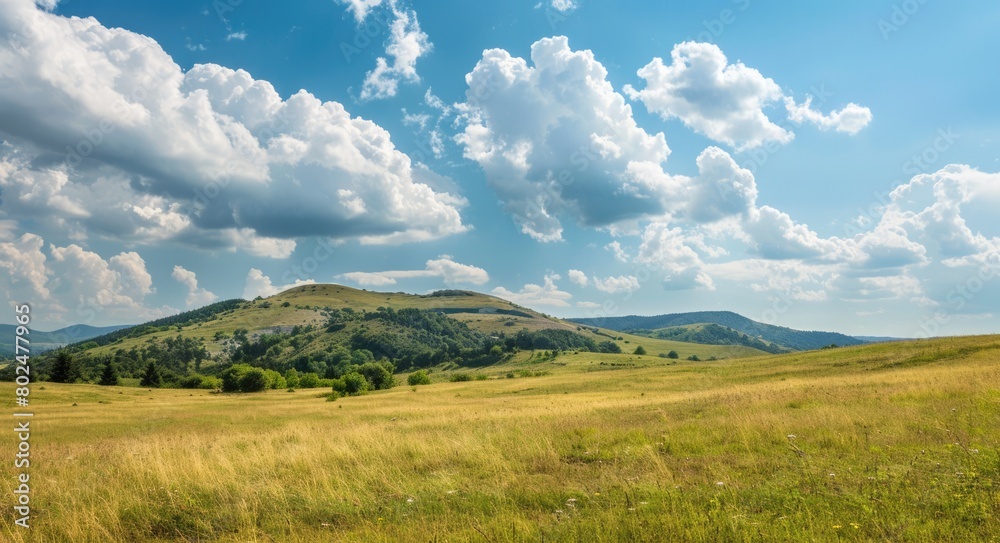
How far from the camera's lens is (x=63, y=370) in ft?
323

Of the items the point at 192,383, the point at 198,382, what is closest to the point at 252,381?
the point at 198,382

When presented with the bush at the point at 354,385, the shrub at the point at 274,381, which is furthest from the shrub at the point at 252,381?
the bush at the point at 354,385

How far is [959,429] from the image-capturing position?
460 inches

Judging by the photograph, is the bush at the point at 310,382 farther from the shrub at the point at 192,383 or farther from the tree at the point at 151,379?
the tree at the point at 151,379

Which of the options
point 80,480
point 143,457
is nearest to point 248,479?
point 80,480

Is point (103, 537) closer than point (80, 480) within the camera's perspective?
Yes

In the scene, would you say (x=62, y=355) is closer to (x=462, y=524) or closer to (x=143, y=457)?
(x=143, y=457)

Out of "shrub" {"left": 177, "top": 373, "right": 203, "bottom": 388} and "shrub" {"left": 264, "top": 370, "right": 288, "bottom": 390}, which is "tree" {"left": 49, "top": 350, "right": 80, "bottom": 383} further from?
"shrub" {"left": 264, "top": 370, "right": 288, "bottom": 390}

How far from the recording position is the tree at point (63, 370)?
9769cm

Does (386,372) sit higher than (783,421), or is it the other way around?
(783,421)

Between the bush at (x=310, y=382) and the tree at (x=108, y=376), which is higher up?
the tree at (x=108, y=376)

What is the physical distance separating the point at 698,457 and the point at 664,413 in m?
8.19

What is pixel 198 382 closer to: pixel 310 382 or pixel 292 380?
pixel 292 380

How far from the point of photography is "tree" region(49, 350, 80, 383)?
97.7 m
